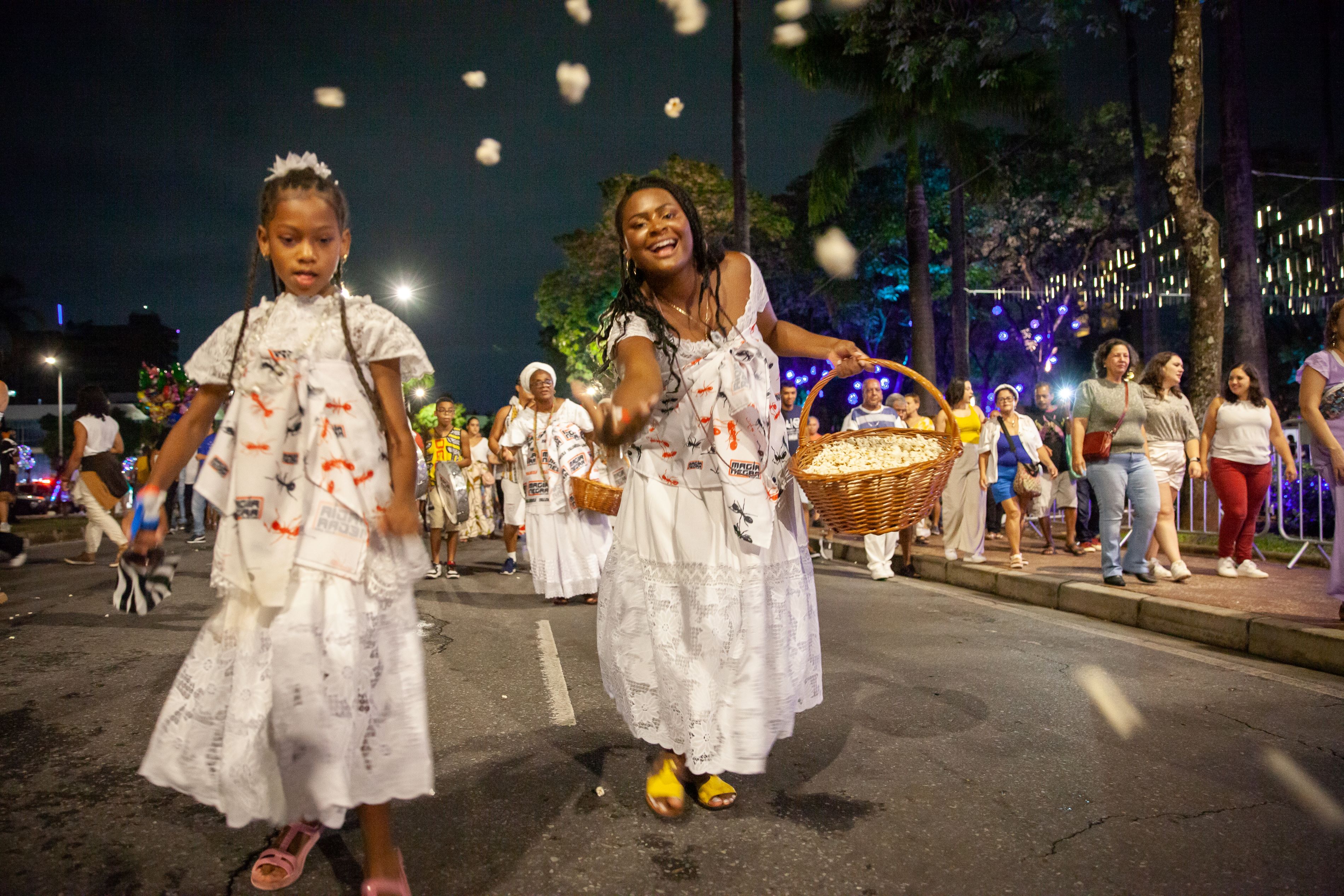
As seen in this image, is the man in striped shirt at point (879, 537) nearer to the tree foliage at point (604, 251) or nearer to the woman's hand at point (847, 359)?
the woman's hand at point (847, 359)

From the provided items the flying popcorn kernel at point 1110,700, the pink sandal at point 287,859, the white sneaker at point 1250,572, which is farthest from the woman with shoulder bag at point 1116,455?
the pink sandal at point 287,859

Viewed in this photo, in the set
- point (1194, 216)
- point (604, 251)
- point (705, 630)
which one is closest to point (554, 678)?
point (705, 630)

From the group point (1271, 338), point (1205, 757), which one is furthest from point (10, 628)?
point (1271, 338)

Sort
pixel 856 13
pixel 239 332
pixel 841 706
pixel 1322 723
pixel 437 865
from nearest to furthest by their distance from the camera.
→ pixel 239 332 < pixel 437 865 < pixel 1322 723 < pixel 841 706 < pixel 856 13

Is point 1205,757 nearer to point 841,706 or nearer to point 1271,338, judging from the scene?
point 841,706

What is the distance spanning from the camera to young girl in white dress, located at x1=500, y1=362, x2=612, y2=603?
7891mm

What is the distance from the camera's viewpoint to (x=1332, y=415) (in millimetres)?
5898

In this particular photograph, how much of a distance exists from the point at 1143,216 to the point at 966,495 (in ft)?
59.1

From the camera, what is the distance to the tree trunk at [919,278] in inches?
717

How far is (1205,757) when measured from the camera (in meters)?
3.64

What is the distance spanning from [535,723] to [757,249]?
1279 inches

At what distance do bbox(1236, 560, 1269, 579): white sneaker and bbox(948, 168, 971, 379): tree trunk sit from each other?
13.4 meters

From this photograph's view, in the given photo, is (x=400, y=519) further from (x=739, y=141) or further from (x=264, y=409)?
(x=739, y=141)

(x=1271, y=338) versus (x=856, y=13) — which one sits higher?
(x=856, y=13)
